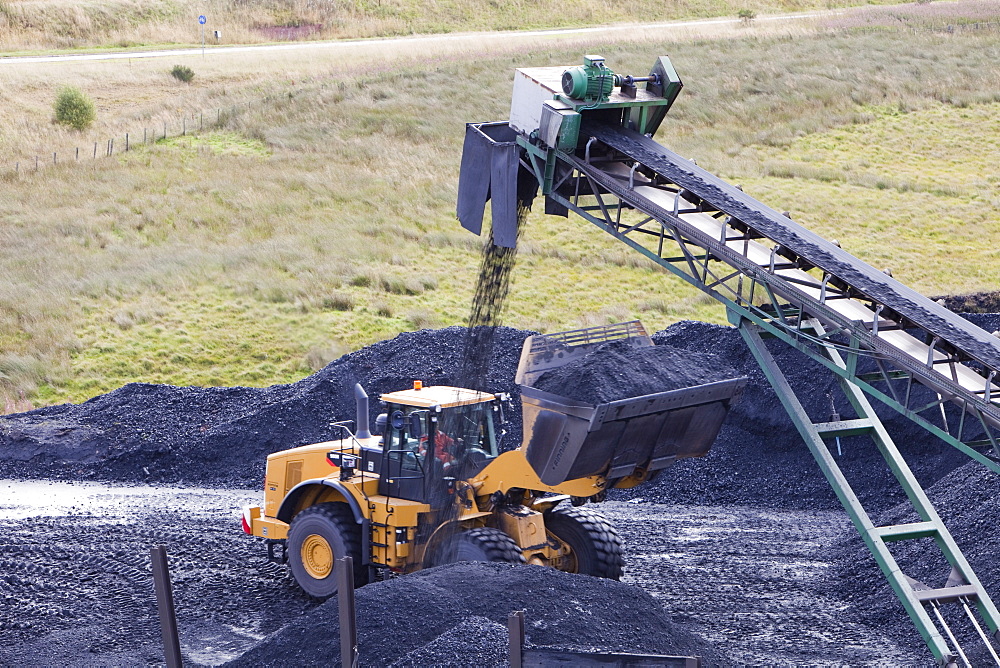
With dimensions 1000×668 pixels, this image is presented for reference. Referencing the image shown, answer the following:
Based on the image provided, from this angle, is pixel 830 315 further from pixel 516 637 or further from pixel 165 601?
pixel 165 601

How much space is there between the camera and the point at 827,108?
38.5m

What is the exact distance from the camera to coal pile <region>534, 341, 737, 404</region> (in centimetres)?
1038

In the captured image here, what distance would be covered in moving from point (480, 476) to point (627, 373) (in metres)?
1.97

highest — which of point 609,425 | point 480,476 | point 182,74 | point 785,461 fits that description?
point 182,74

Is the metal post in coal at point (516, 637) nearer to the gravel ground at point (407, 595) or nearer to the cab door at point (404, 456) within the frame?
the gravel ground at point (407, 595)

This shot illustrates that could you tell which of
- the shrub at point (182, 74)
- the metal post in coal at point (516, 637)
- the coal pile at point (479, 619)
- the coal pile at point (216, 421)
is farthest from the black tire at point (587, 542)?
the shrub at point (182, 74)

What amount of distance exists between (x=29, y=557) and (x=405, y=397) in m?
5.43

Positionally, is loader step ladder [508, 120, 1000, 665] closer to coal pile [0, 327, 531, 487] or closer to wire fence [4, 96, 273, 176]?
coal pile [0, 327, 531, 487]

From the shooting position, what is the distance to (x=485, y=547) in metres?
11.0

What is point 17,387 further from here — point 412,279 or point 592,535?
point 592,535

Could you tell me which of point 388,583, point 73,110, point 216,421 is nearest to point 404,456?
point 388,583

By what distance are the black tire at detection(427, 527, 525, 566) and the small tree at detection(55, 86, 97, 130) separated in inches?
1148

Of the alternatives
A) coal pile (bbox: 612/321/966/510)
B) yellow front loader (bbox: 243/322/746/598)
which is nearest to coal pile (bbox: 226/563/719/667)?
yellow front loader (bbox: 243/322/746/598)

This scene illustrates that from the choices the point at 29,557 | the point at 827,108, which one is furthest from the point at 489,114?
the point at 29,557
